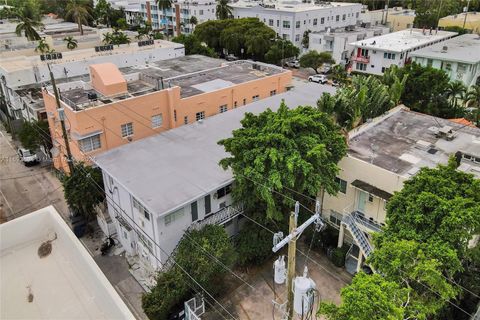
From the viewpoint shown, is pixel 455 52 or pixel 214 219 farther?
pixel 455 52

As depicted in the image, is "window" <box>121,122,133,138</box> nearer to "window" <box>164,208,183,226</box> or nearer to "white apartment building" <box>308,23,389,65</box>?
"window" <box>164,208,183,226</box>

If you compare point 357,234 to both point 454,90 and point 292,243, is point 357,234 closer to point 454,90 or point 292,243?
point 292,243

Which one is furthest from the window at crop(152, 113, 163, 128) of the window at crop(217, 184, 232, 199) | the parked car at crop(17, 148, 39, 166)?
the parked car at crop(17, 148, 39, 166)

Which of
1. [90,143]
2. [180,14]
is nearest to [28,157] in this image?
[90,143]

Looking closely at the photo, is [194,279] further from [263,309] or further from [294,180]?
[294,180]

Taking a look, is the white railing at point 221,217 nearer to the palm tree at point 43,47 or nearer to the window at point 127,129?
the window at point 127,129

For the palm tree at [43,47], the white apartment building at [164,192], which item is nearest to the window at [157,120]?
the white apartment building at [164,192]
